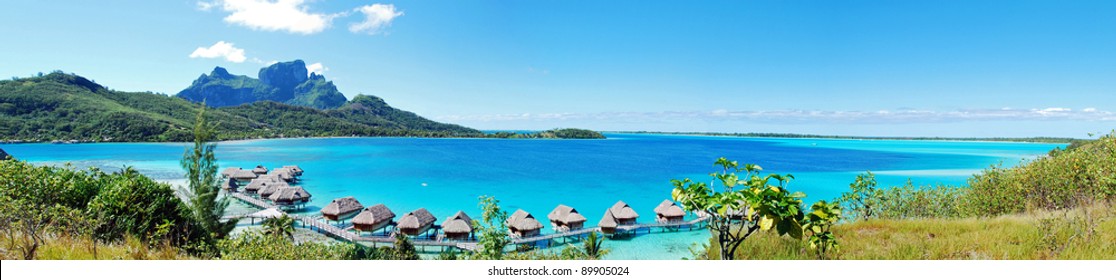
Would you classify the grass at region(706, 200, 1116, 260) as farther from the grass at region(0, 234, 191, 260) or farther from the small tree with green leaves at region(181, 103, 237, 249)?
the small tree with green leaves at region(181, 103, 237, 249)

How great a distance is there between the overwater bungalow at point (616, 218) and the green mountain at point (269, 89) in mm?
22315

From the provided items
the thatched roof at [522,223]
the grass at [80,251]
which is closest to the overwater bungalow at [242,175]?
the thatched roof at [522,223]

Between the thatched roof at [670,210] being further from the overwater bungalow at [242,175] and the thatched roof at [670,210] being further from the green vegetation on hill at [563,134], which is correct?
the green vegetation on hill at [563,134]

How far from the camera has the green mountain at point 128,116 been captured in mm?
32531

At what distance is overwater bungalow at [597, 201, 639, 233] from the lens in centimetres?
1513

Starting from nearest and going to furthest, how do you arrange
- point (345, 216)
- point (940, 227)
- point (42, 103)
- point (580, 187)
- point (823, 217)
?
1. point (823, 217)
2. point (940, 227)
3. point (345, 216)
4. point (580, 187)
5. point (42, 103)

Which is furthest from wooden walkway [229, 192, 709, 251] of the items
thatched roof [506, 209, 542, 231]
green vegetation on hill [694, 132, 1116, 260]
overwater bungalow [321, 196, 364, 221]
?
green vegetation on hill [694, 132, 1116, 260]

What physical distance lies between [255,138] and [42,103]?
3696 centimetres

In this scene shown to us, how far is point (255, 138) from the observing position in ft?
238

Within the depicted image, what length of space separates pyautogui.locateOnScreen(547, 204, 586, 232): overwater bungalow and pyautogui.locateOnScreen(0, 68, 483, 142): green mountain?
1110cm

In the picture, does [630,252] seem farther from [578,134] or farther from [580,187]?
[578,134]

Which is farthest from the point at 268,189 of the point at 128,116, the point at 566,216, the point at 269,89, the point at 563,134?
the point at 563,134

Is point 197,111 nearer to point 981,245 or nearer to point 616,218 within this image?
point 616,218
